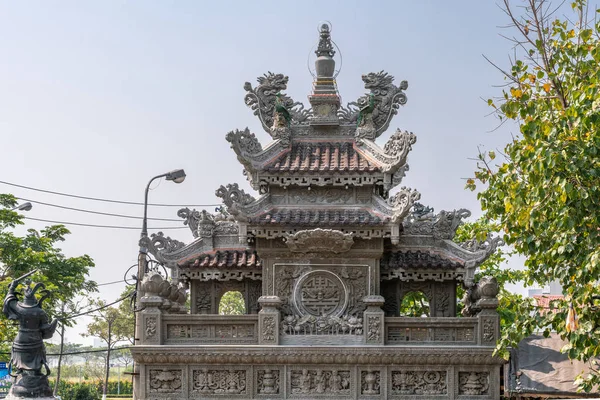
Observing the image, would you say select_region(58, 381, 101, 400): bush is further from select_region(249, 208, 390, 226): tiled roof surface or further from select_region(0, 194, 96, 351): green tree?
select_region(249, 208, 390, 226): tiled roof surface

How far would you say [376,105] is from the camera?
71.7ft

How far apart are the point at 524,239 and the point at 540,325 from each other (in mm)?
1647

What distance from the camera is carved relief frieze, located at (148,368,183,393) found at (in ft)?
63.7

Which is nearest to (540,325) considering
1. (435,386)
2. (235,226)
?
(435,386)

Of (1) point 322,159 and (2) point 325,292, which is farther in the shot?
(1) point 322,159

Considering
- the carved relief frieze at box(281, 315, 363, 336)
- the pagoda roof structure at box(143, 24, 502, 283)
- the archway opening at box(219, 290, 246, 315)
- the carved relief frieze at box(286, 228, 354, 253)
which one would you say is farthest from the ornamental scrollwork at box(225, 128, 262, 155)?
the archway opening at box(219, 290, 246, 315)

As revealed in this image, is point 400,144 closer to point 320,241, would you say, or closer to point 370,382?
point 320,241

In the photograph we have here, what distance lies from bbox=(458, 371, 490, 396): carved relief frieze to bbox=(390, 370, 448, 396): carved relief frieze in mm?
390

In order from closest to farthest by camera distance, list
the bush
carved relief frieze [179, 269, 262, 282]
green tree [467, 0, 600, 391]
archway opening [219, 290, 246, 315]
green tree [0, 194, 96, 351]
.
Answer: green tree [467, 0, 600, 391] < carved relief frieze [179, 269, 262, 282] < green tree [0, 194, 96, 351] < the bush < archway opening [219, 290, 246, 315]

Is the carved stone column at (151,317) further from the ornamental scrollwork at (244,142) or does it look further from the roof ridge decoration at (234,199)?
the ornamental scrollwork at (244,142)

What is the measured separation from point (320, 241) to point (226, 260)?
2909mm

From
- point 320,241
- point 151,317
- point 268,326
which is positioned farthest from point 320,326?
point 151,317

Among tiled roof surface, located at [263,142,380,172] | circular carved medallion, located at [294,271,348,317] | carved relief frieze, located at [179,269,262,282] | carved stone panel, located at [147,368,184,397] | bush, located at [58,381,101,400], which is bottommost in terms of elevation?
bush, located at [58,381,101,400]

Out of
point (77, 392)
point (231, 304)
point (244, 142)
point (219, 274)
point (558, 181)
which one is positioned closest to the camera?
point (558, 181)
